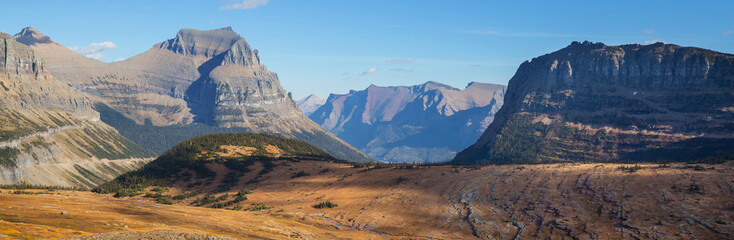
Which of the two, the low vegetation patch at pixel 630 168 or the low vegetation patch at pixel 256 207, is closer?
the low vegetation patch at pixel 630 168

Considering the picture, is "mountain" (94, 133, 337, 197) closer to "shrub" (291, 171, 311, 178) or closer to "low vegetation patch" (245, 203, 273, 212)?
"shrub" (291, 171, 311, 178)

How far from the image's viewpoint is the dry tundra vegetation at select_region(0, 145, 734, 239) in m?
58.4

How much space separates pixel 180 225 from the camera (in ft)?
194

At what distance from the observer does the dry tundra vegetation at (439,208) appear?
58.4m

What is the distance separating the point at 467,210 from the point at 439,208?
18.2 ft

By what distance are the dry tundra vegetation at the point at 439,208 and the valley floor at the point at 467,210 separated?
166 mm

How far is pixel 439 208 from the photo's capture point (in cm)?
8388

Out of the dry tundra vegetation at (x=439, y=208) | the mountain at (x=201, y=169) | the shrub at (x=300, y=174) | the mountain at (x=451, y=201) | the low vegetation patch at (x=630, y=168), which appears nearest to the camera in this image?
the dry tundra vegetation at (x=439, y=208)

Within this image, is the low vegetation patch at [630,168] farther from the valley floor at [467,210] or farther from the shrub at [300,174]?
the shrub at [300,174]

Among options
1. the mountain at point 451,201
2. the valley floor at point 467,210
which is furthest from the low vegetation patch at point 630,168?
the valley floor at point 467,210

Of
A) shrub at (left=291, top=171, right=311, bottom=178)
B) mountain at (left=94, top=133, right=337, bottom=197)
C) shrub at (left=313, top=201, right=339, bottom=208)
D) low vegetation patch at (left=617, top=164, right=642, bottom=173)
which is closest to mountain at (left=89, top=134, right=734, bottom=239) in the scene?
low vegetation patch at (left=617, top=164, right=642, bottom=173)

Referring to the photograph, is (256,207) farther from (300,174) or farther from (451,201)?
(451,201)

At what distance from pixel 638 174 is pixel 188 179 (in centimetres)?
10999

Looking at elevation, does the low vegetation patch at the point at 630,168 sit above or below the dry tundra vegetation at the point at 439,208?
above
